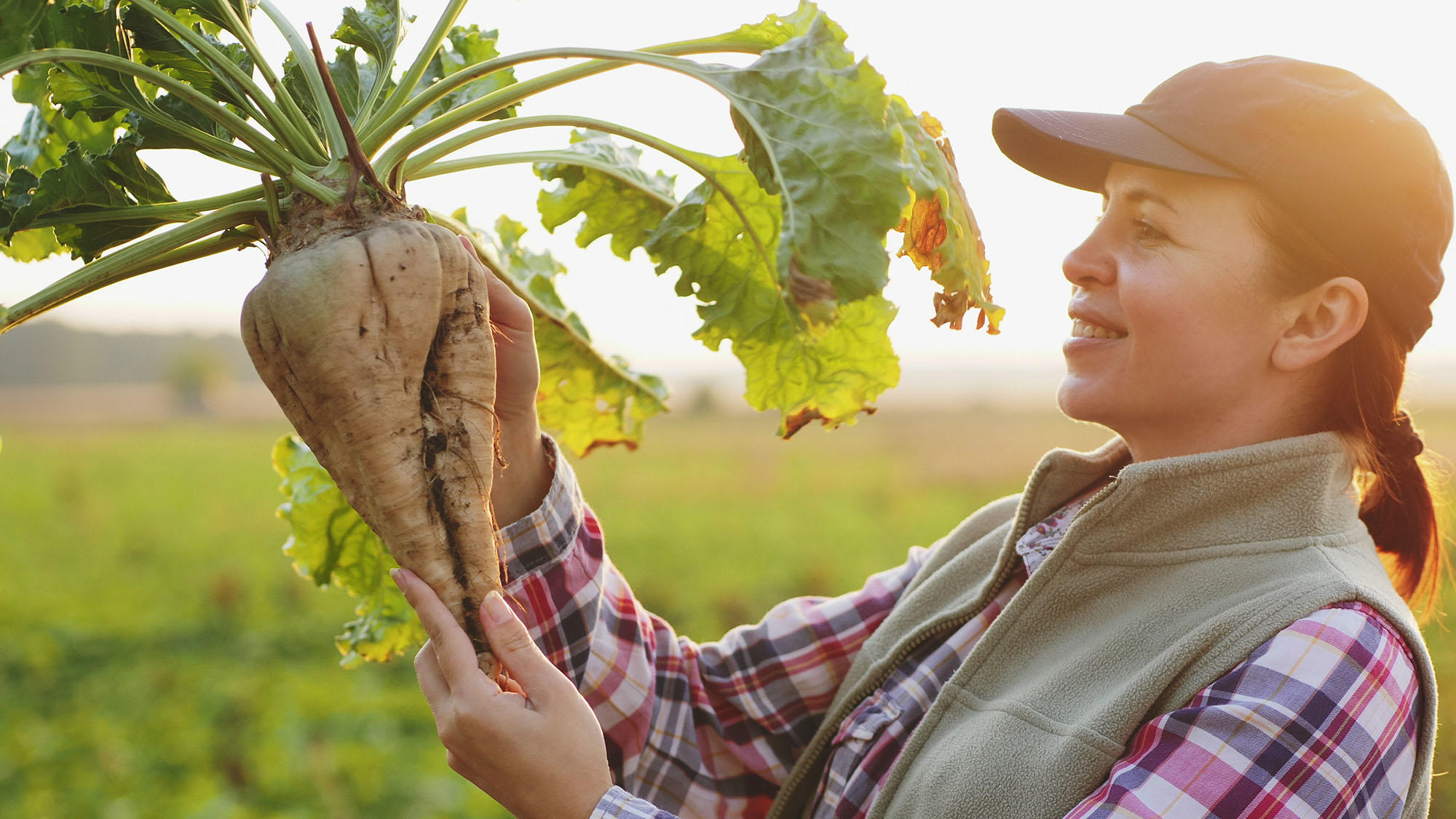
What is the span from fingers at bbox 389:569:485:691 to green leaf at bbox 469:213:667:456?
0.65m

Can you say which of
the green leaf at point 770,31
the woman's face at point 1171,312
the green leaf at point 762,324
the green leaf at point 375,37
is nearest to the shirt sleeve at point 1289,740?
the woman's face at point 1171,312

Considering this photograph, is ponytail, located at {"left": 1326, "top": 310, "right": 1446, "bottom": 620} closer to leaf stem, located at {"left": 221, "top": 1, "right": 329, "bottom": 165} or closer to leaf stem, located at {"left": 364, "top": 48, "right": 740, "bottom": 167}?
leaf stem, located at {"left": 364, "top": 48, "right": 740, "bottom": 167}

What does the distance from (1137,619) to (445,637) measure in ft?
3.07

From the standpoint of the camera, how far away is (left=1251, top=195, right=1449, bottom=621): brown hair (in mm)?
1455

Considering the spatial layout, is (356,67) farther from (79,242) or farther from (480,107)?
(79,242)

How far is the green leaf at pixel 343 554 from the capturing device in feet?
5.86

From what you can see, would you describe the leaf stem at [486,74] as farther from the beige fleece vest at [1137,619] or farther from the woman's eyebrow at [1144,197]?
the beige fleece vest at [1137,619]

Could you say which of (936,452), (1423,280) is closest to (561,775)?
(1423,280)

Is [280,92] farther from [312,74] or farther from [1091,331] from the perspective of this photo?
[1091,331]

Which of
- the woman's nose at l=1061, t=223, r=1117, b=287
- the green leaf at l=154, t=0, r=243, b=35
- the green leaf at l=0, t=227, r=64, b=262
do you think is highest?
the green leaf at l=154, t=0, r=243, b=35

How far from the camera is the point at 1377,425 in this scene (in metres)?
1.56

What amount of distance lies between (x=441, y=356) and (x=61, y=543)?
1336 cm

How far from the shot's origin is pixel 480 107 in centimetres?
133

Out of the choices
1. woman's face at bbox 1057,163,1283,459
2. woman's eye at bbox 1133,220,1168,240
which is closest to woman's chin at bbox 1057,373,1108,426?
woman's face at bbox 1057,163,1283,459
